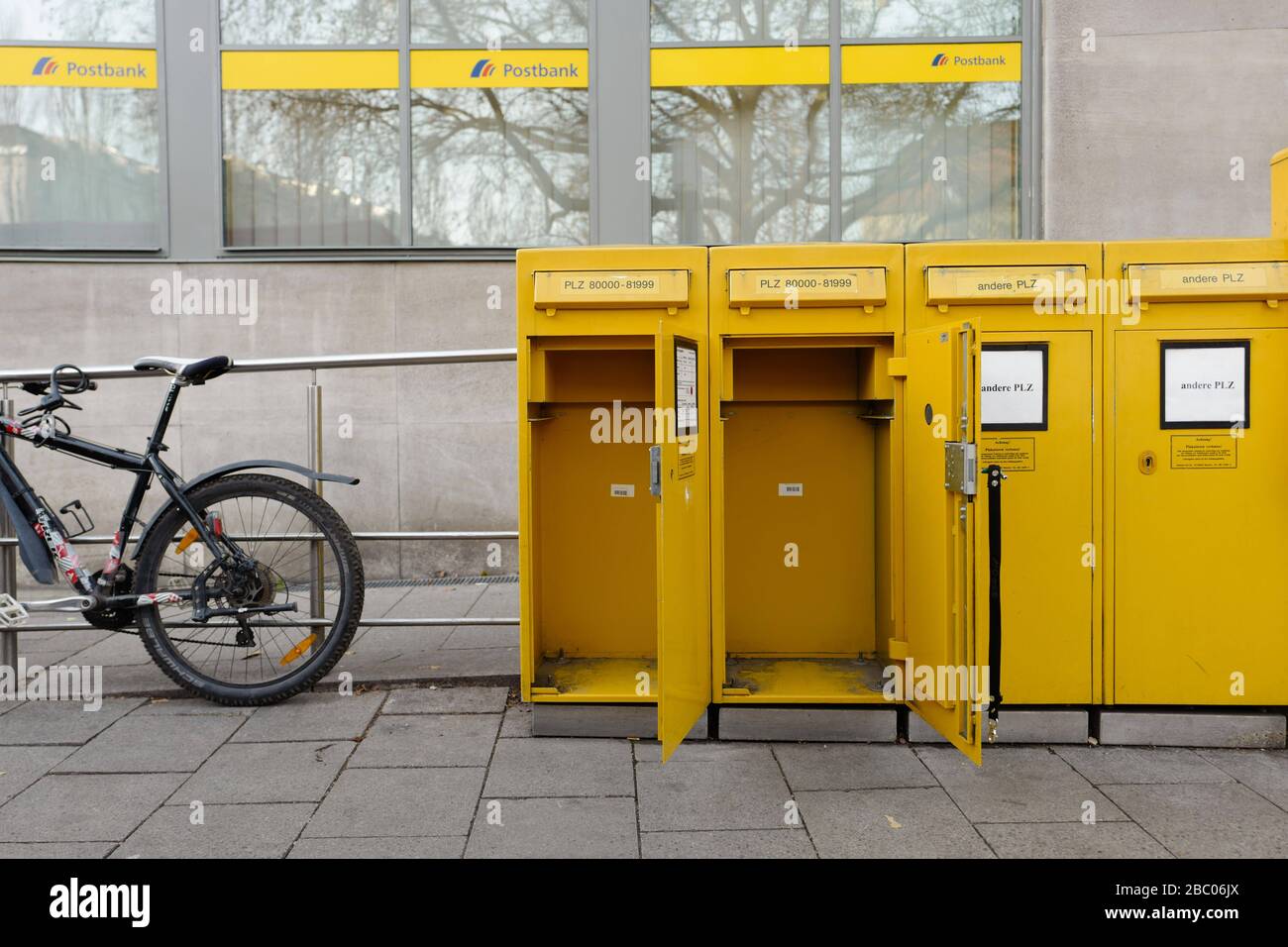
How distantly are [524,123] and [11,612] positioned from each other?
5.20m

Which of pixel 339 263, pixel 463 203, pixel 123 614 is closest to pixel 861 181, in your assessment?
pixel 463 203

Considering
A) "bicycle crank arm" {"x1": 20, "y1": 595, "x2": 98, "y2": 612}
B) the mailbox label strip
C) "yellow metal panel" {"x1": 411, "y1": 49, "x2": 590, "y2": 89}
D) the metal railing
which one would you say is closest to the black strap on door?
the mailbox label strip

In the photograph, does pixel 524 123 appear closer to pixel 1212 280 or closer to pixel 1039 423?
pixel 1039 423

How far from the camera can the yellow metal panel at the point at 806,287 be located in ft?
13.9

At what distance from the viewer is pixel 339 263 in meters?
8.12

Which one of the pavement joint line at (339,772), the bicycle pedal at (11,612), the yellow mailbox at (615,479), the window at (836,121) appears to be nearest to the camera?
the pavement joint line at (339,772)

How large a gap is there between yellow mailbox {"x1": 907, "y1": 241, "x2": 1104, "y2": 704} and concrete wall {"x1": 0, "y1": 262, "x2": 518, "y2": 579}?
14.9ft

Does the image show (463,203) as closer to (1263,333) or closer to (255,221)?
(255,221)

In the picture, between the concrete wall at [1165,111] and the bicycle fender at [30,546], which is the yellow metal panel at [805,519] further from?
the concrete wall at [1165,111]

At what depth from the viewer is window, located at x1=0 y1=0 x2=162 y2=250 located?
8.06 metres

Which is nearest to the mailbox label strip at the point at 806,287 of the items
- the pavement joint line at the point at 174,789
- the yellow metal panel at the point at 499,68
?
the pavement joint line at the point at 174,789

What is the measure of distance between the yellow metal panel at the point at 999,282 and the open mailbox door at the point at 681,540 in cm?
102

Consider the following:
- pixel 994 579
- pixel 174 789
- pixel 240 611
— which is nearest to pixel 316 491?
pixel 240 611

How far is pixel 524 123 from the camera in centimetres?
823
